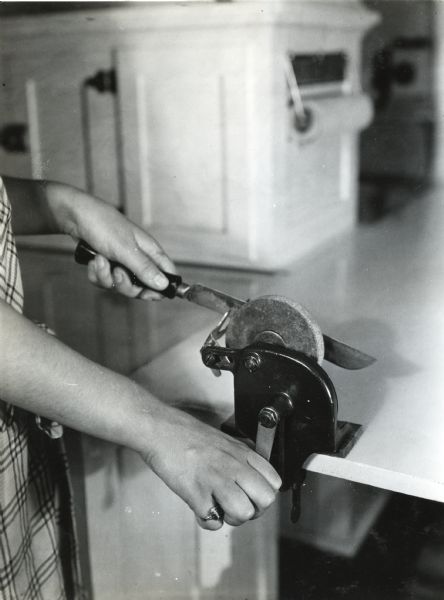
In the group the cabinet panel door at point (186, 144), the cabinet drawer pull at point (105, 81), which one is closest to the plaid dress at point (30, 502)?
the cabinet panel door at point (186, 144)

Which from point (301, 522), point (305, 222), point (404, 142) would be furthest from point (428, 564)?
point (404, 142)

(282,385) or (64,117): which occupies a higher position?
(64,117)

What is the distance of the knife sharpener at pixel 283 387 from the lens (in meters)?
0.66

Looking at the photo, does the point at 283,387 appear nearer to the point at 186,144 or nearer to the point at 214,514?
the point at 214,514

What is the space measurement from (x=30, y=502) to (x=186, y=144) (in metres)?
0.87

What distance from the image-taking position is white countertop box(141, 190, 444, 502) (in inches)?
27.7

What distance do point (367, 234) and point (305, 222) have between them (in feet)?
0.78

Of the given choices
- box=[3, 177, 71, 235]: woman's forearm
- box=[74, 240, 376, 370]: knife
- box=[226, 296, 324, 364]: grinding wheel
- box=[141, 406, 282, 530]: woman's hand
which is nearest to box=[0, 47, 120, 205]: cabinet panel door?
box=[3, 177, 71, 235]: woman's forearm

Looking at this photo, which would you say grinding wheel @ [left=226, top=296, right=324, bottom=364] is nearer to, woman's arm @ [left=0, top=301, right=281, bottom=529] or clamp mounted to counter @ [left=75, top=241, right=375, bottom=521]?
clamp mounted to counter @ [left=75, top=241, right=375, bottom=521]

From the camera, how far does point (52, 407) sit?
598mm

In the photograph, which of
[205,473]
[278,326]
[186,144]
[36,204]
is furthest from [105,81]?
[205,473]

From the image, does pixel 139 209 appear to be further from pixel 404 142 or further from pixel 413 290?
pixel 404 142

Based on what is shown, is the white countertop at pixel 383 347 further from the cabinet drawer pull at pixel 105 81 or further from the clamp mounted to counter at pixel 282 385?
the cabinet drawer pull at pixel 105 81

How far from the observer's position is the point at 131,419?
62cm
